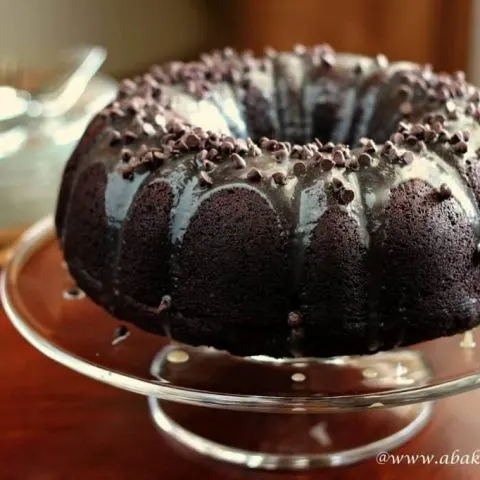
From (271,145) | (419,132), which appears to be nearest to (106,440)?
(271,145)

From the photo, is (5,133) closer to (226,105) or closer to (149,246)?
A: (226,105)

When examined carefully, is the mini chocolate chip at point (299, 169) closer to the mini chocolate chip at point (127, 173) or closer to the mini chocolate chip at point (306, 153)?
the mini chocolate chip at point (306, 153)

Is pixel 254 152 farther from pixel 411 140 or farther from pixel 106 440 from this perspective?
pixel 106 440

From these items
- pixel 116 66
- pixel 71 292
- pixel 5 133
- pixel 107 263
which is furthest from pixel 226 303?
pixel 116 66

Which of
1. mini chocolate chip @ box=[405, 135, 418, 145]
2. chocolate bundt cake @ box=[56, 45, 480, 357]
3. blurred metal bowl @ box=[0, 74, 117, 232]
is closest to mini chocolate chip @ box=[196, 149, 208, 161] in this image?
chocolate bundt cake @ box=[56, 45, 480, 357]

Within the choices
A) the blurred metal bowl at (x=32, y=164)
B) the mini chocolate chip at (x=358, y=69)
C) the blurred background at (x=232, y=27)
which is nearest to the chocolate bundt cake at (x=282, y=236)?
the mini chocolate chip at (x=358, y=69)

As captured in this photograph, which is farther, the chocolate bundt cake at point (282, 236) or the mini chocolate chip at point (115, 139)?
the mini chocolate chip at point (115, 139)
